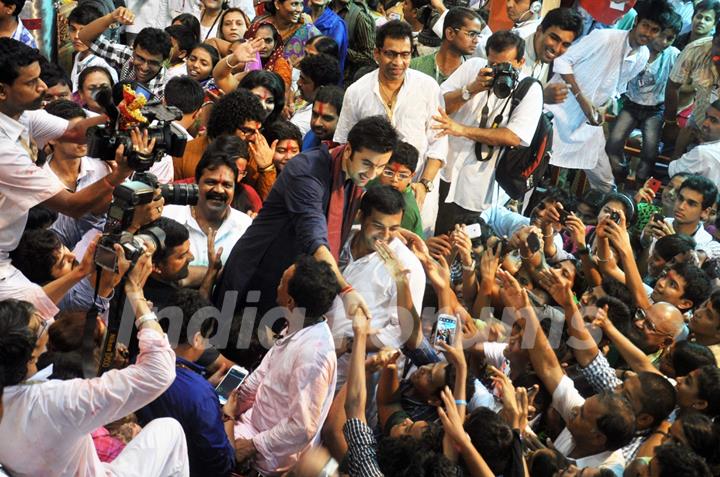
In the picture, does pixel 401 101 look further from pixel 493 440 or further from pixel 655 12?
pixel 655 12

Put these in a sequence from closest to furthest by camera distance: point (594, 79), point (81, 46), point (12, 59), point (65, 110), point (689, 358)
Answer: point (12, 59) < point (689, 358) < point (65, 110) < point (81, 46) < point (594, 79)

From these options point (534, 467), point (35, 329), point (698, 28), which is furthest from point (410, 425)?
point (698, 28)

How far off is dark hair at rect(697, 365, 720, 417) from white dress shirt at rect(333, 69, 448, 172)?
2.06 meters

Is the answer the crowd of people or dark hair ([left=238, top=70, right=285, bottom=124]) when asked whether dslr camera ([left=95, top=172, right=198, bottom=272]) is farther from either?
dark hair ([left=238, top=70, right=285, bottom=124])

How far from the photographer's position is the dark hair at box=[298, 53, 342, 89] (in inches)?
253

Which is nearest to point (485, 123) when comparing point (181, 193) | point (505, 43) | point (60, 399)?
point (505, 43)

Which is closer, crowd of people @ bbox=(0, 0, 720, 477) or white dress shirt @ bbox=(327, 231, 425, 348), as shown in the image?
crowd of people @ bbox=(0, 0, 720, 477)

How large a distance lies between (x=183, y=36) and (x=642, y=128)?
12.4 feet

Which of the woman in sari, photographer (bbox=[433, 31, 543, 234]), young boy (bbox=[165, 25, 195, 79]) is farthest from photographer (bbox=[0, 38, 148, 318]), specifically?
the woman in sari

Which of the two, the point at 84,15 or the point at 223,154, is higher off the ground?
the point at 223,154

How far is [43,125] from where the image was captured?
459 cm

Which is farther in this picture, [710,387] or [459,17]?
[459,17]

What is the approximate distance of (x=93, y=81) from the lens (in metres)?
6.09

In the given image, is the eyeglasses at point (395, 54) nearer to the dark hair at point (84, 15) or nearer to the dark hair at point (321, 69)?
the dark hair at point (321, 69)
